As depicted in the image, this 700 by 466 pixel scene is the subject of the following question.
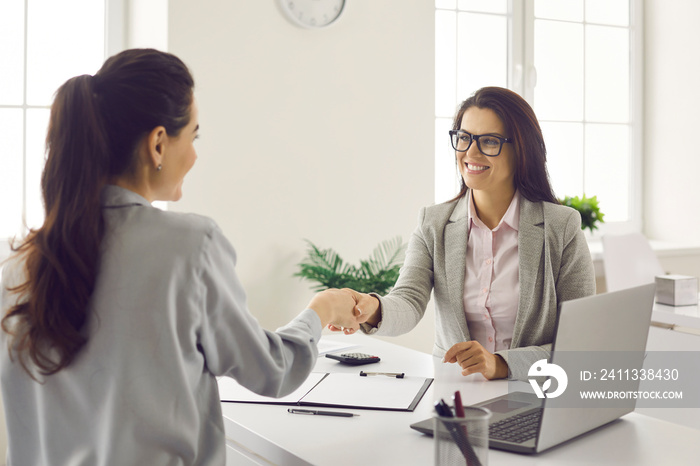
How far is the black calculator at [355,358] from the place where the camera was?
70.6 inches

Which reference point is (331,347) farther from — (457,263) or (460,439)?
(460,439)

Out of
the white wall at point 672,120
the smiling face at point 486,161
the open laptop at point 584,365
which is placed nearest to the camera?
the open laptop at point 584,365

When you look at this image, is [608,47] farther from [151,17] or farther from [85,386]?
[85,386]

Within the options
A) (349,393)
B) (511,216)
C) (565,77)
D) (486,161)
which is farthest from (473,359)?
(565,77)

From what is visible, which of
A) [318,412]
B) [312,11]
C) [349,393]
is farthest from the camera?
[312,11]

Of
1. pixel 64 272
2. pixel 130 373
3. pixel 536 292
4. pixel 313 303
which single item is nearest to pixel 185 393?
pixel 130 373

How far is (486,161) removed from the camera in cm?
201

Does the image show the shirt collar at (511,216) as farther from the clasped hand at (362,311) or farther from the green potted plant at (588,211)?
the green potted plant at (588,211)

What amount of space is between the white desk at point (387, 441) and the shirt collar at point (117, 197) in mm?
493

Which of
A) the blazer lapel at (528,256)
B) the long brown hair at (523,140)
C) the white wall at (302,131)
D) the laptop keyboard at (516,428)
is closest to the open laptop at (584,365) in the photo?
the laptop keyboard at (516,428)

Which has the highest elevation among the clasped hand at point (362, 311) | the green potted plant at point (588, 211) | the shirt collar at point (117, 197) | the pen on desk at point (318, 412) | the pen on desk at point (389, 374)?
the green potted plant at point (588, 211)

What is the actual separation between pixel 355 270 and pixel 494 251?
1.21m

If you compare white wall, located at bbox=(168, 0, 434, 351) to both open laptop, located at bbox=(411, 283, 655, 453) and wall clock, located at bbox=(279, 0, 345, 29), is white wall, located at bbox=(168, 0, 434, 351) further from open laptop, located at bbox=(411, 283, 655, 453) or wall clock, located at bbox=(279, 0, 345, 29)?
open laptop, located at bbox=(411, 283, 655, 453)

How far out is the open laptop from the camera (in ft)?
3.59
